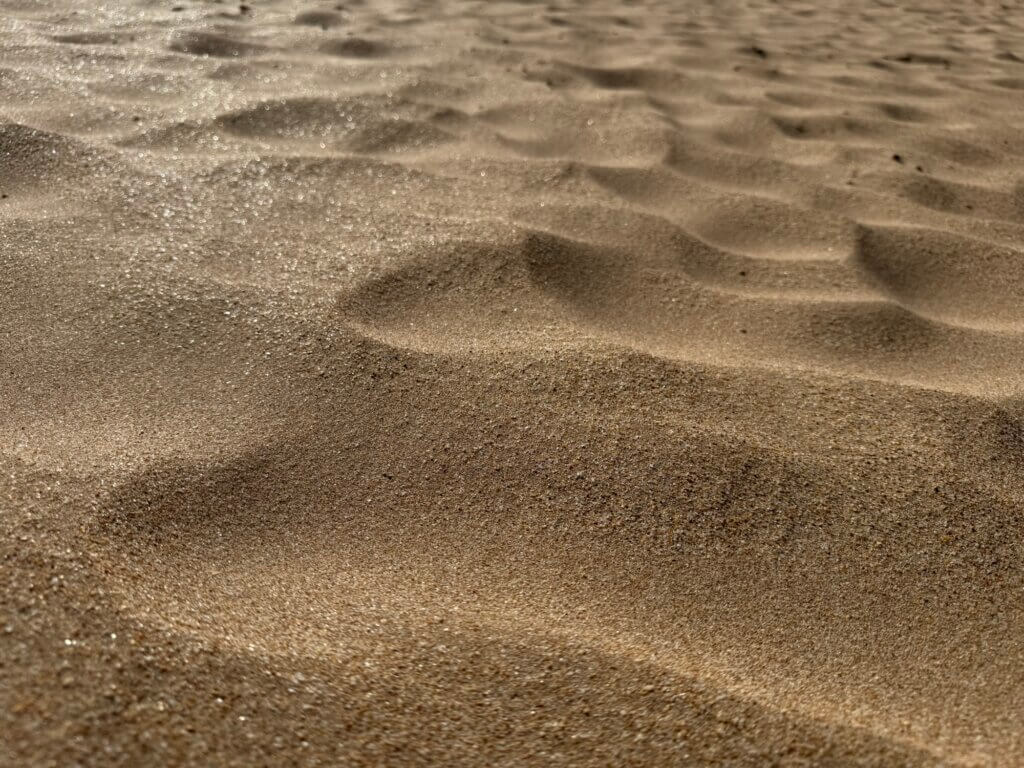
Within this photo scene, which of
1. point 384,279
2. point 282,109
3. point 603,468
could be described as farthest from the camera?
point 282,109

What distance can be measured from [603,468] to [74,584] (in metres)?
0.62

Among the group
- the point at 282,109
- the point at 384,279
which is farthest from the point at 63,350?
the point at 282,109

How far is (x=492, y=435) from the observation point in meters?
1.25

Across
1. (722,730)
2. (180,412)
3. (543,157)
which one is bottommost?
(722,730)

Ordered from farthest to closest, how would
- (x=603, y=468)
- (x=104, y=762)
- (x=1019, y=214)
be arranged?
(x=1019, y=214), (x=603, y=468), (x=104, y=762)

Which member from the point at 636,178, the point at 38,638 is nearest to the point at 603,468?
the point at 38,638

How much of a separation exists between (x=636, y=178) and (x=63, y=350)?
1.25 meters

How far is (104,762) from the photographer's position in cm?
71

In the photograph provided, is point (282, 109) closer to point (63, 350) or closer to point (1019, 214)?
point (63, 350)

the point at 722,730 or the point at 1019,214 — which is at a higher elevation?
the point at 1019,214

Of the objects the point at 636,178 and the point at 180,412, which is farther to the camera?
the point at 636,178

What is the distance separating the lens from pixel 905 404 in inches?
53.5

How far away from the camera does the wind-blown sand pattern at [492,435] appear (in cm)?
85

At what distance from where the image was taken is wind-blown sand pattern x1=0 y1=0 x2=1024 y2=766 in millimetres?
852
